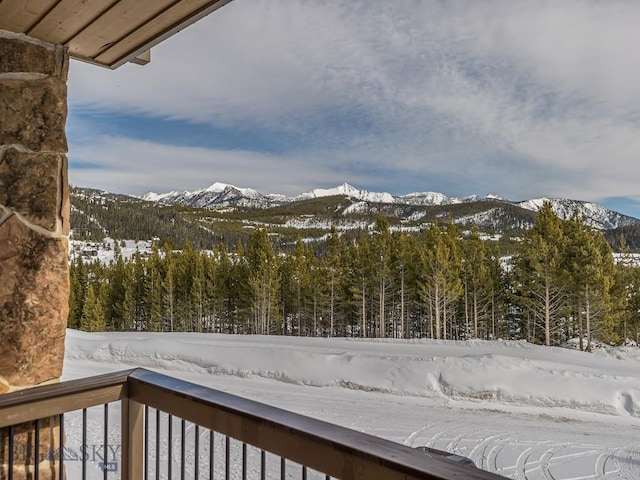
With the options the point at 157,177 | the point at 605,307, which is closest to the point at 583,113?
the point at 605,307

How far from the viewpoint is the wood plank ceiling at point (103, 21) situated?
5.27 feet

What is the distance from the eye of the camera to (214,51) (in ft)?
17.1

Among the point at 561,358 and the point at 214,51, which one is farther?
the point at 561,358

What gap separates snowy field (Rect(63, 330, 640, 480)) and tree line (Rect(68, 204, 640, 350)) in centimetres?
381

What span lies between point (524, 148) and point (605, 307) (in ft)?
78.3

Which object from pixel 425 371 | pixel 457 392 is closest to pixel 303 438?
pixel 457 392

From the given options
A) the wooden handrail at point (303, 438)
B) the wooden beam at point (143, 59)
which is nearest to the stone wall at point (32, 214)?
the wooden beam at point (143, 59)

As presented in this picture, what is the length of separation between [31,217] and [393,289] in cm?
2450

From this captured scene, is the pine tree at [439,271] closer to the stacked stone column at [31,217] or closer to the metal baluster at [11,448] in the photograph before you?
the stacked stone column at [31,217]

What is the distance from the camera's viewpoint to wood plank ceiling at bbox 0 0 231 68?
1.61m

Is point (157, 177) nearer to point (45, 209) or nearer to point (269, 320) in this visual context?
point (269, 320)

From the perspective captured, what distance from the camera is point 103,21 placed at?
5.75 feet

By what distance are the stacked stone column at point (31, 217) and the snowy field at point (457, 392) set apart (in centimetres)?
570

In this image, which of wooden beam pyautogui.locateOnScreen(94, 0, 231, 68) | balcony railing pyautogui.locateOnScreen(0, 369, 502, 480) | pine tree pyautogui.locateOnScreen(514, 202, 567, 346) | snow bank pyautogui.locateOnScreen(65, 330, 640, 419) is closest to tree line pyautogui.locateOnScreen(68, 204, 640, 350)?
pine tree pyautogui.locateOnScreen(514, 202, 567, 346)
